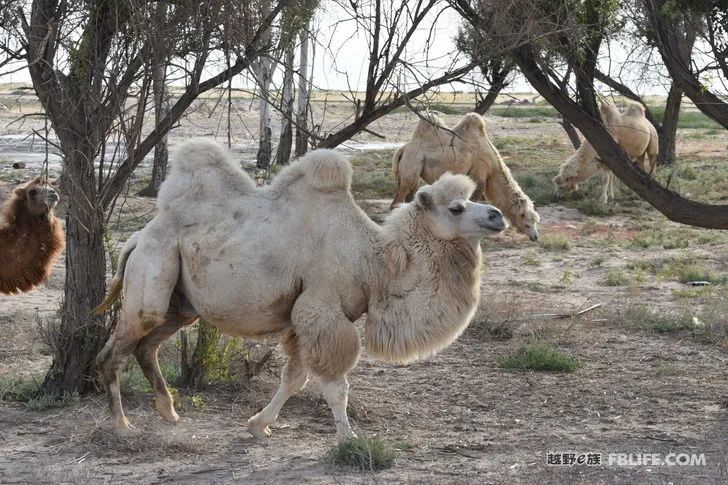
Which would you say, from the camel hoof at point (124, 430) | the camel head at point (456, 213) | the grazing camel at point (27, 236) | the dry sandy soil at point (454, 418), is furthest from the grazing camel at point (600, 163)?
the camel hoof at point (124, 430)

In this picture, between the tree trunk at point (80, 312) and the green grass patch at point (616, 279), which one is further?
the green grass patch at point (616, 279)

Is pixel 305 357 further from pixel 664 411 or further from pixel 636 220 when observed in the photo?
pixel 636 220

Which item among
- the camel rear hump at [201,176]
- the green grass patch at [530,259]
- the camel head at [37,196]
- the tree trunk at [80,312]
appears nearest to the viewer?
the camel rear hump at [201,176]

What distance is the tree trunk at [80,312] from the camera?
25.7ft

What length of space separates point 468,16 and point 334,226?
230cm

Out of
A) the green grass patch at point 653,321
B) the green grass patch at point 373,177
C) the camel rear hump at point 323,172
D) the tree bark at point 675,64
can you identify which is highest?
the tree bark at point 675,64

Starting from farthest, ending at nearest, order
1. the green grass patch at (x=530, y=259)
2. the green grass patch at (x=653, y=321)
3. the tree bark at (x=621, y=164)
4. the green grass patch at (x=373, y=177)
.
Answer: the green grass patch at (x=373, y=177) < the green grass patch at (x=530, y=259) < the green grass patch at (x=653, y=321) < the tree bark at (x=621, y=164)

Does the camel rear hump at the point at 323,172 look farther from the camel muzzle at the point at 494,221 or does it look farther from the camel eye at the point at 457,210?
the camel muzzle at the point at 494,221

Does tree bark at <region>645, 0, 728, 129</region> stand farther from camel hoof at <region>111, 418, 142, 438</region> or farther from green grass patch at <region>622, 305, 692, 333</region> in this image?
camel hoof at <region>111, 418, 142, 438</region>

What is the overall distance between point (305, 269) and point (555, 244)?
959cm

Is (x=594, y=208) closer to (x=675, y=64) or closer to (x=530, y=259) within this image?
(x=530, y=259)

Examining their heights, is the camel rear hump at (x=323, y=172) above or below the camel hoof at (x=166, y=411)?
above

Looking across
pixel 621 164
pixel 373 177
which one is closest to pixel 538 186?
pixel 373 177

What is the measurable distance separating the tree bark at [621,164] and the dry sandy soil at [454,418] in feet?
4.36
